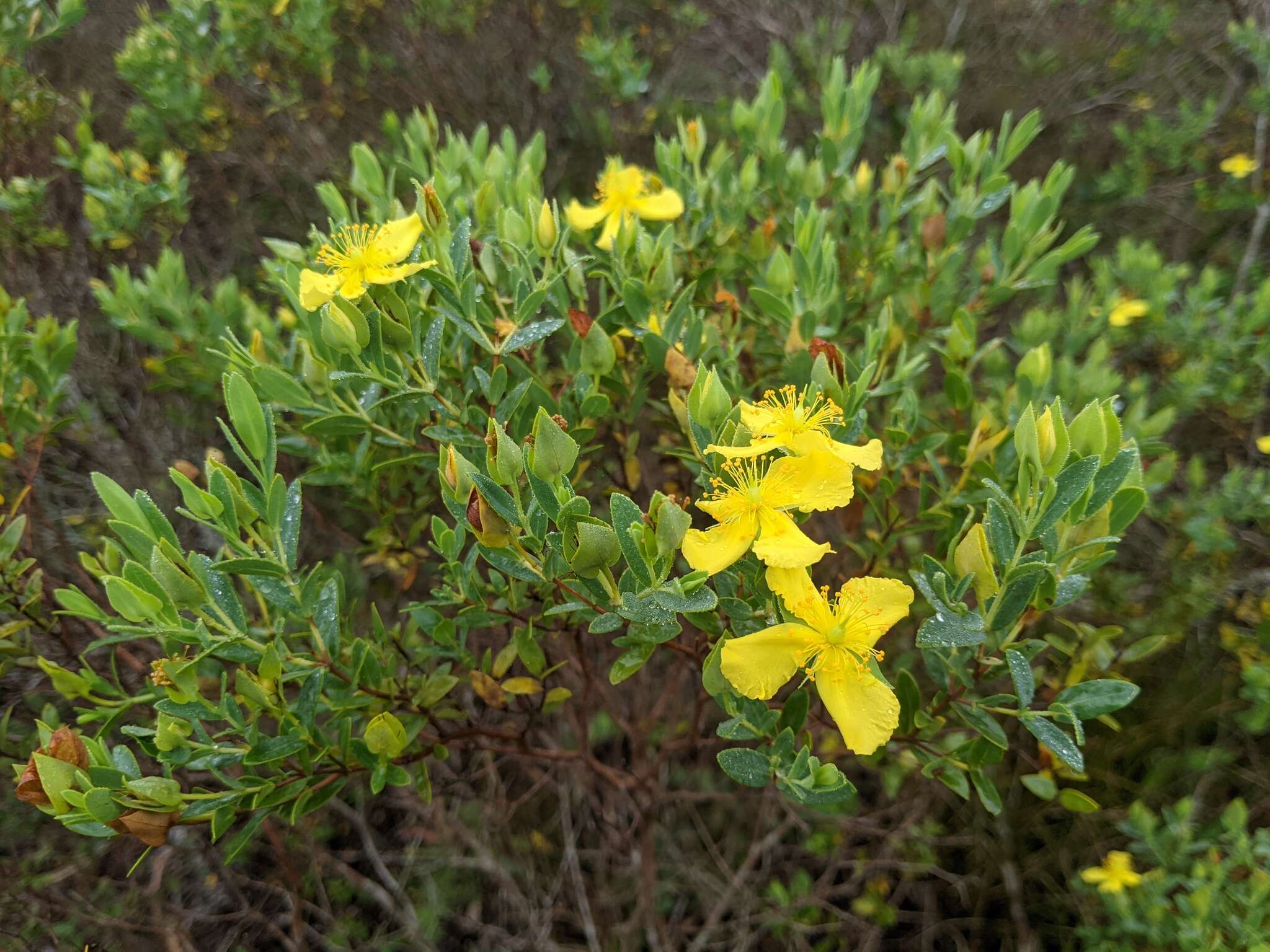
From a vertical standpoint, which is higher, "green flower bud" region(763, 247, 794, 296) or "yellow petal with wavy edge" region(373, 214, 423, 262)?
"yellow petal with wavy edge" region(373, 214, 423, 262)

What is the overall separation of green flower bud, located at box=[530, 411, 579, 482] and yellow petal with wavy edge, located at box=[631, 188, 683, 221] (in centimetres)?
85

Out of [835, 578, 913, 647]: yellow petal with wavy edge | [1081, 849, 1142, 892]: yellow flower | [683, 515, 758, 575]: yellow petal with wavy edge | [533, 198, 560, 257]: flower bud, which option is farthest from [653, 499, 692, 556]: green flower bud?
[1081, 849, 1142, 892]: yellow flower

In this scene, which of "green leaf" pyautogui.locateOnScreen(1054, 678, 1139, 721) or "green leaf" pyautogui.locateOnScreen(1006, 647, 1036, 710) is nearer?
"green leaf" pyautogui.locateOnScreen(1006, 647, 1036, 710)

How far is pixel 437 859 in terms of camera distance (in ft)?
8.65

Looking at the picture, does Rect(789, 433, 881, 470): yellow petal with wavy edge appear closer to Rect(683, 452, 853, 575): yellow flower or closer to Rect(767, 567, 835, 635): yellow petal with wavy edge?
Rect(683, 452, 853, 575): yellow flower

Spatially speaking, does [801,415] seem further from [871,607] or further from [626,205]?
[626,205]

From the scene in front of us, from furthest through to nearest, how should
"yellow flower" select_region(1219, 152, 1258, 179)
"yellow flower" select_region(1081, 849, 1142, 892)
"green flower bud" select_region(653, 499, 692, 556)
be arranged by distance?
"yellow flower" select_region(1219, 152, 1258, 179)
"yellow flower" select_region(1081, 849, 1142, 892)
"green flower bud" select_region(653, 499, 692, 556)

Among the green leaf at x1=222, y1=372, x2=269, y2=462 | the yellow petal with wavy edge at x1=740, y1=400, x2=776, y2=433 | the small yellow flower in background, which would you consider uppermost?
the green leaf at x1=222, y1=372, x2=269, y2=462

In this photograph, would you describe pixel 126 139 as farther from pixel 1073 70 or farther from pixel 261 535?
pixel 1073 70

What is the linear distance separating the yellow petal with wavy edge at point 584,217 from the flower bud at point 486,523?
0.80m

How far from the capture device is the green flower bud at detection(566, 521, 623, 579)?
3.02ft

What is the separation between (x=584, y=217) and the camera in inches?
64.1

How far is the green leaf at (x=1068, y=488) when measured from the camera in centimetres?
91

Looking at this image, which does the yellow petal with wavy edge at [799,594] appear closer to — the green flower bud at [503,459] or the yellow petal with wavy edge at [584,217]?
the green flower bud at [503,459]
